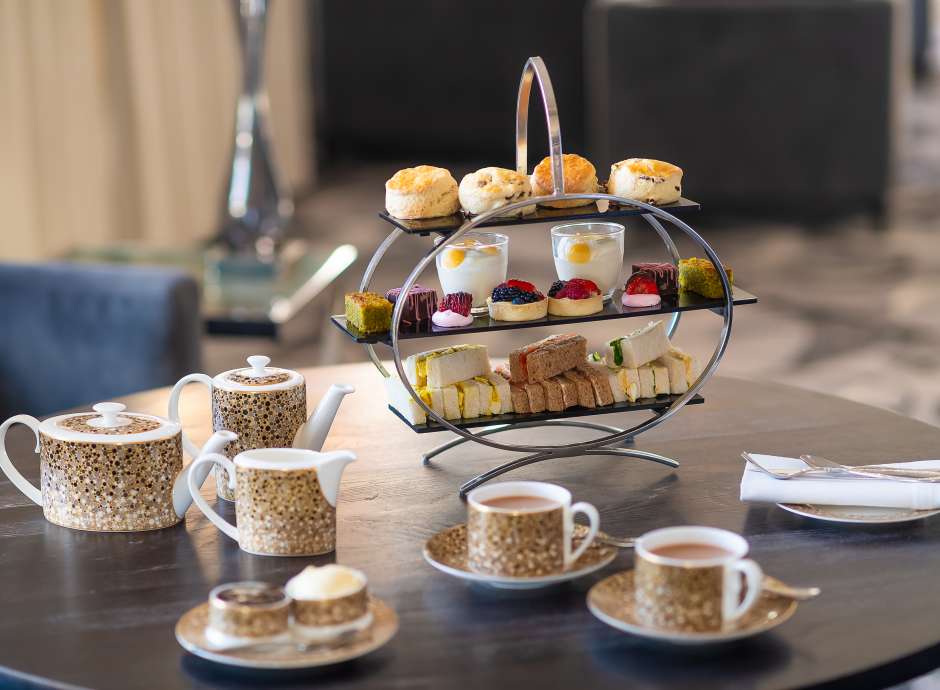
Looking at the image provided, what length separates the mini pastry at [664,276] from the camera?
143 cm

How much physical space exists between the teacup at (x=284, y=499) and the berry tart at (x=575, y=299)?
12.3 inches

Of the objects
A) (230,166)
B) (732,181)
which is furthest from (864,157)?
(230,166)

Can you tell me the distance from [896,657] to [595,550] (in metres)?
0.28

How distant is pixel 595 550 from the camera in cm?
118

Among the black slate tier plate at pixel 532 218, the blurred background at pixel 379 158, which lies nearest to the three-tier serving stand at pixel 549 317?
the black slate tier plate at pixel 532 218

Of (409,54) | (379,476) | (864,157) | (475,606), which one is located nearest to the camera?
(475,606)

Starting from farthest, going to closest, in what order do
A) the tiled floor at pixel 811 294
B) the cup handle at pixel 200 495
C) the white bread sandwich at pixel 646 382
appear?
1. the tiled floor at pixel 811 294
2. the white bread sandwich at pixel 646 382
3. the cup handle at pixel 200 495

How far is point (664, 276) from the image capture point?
1434mm

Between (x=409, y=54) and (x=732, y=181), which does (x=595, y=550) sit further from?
(x=409, y=54)

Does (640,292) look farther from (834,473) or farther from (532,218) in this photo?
(834,473)

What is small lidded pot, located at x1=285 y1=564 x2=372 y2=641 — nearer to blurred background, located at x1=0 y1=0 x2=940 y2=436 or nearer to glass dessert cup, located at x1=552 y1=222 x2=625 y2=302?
glass dessert cup, located at x1=552 y1=222 x2=625 y2=302

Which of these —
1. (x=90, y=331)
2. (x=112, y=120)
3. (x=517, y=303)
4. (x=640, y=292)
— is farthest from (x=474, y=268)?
(x=112, y=120)

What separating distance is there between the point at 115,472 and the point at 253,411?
16cm

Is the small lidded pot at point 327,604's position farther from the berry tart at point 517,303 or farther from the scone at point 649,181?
the scone at point 649,181
